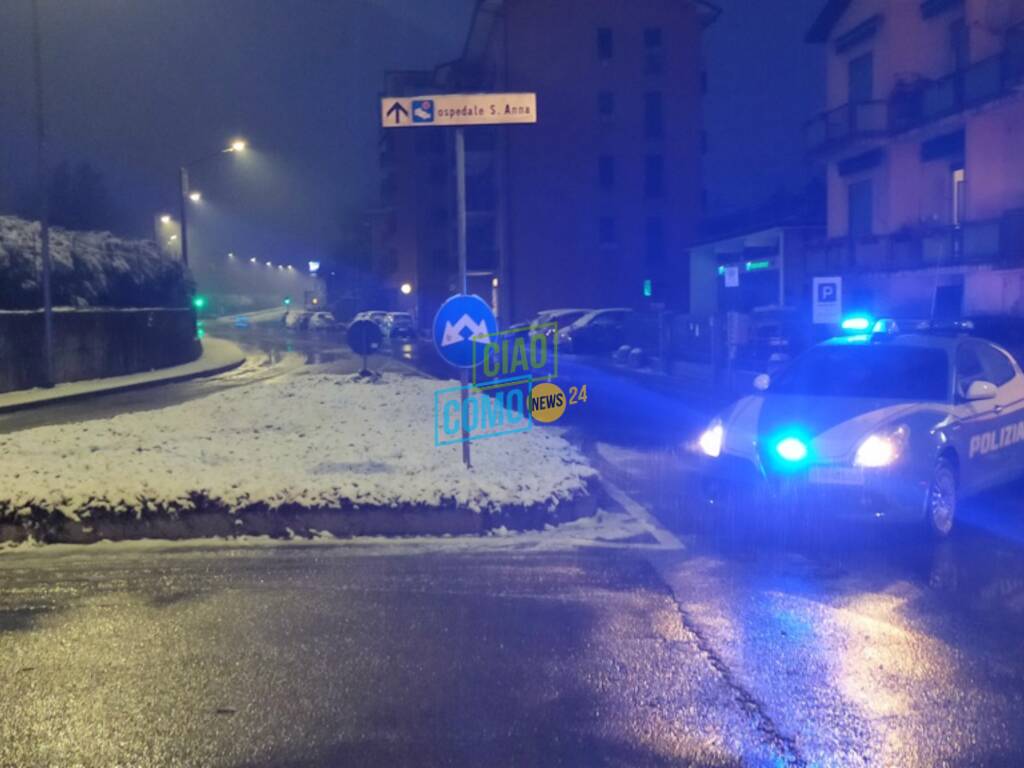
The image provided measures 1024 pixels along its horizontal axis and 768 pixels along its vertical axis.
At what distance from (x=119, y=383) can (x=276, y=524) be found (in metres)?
20.7

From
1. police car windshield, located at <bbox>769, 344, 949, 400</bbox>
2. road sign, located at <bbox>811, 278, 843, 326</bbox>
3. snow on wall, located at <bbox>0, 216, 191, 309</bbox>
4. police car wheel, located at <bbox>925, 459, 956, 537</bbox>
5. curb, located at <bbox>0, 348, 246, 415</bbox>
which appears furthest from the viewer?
snow on wall, located at <bbox>0, 216, 191, 309</bbox>

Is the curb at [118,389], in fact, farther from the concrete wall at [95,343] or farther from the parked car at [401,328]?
the parked car at [401,328]

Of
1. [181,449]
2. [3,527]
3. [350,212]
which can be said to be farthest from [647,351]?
[350,212]

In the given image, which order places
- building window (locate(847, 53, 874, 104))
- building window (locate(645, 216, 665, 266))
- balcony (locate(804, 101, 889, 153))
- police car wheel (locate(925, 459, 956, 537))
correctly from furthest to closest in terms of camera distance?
1. building window (locate(645, 216, 665, 266))
2. building window (locate(847, 53, 874, 104))
3. balcony (locate(804, 101, 889, 153))
4. police car wheel (locate(925, 459, 956, 537))

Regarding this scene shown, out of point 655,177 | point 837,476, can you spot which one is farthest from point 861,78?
point 837,476

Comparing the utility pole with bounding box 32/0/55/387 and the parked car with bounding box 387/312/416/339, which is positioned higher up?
the utility pole with bounding box 32/0/55/387

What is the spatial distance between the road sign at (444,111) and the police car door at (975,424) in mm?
4262

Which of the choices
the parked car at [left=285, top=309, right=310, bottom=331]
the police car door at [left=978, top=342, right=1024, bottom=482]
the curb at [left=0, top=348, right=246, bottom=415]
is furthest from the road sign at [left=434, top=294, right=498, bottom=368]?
the parked car at [left=285, top=309, right=310, bottom=331]

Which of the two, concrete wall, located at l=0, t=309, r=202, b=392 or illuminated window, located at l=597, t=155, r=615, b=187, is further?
illuminated window, located at l=597, t=155, r=615, b=187

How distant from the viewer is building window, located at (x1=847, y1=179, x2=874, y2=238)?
31656 mm

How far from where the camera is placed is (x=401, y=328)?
5491 centimetres

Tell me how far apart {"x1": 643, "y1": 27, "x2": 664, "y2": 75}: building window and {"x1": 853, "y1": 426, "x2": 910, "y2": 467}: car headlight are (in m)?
49.4

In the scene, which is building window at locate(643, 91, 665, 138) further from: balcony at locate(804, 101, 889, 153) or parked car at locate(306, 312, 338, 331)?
parked car at locate(306, 312, 338, 331)

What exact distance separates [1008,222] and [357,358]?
2096cm
